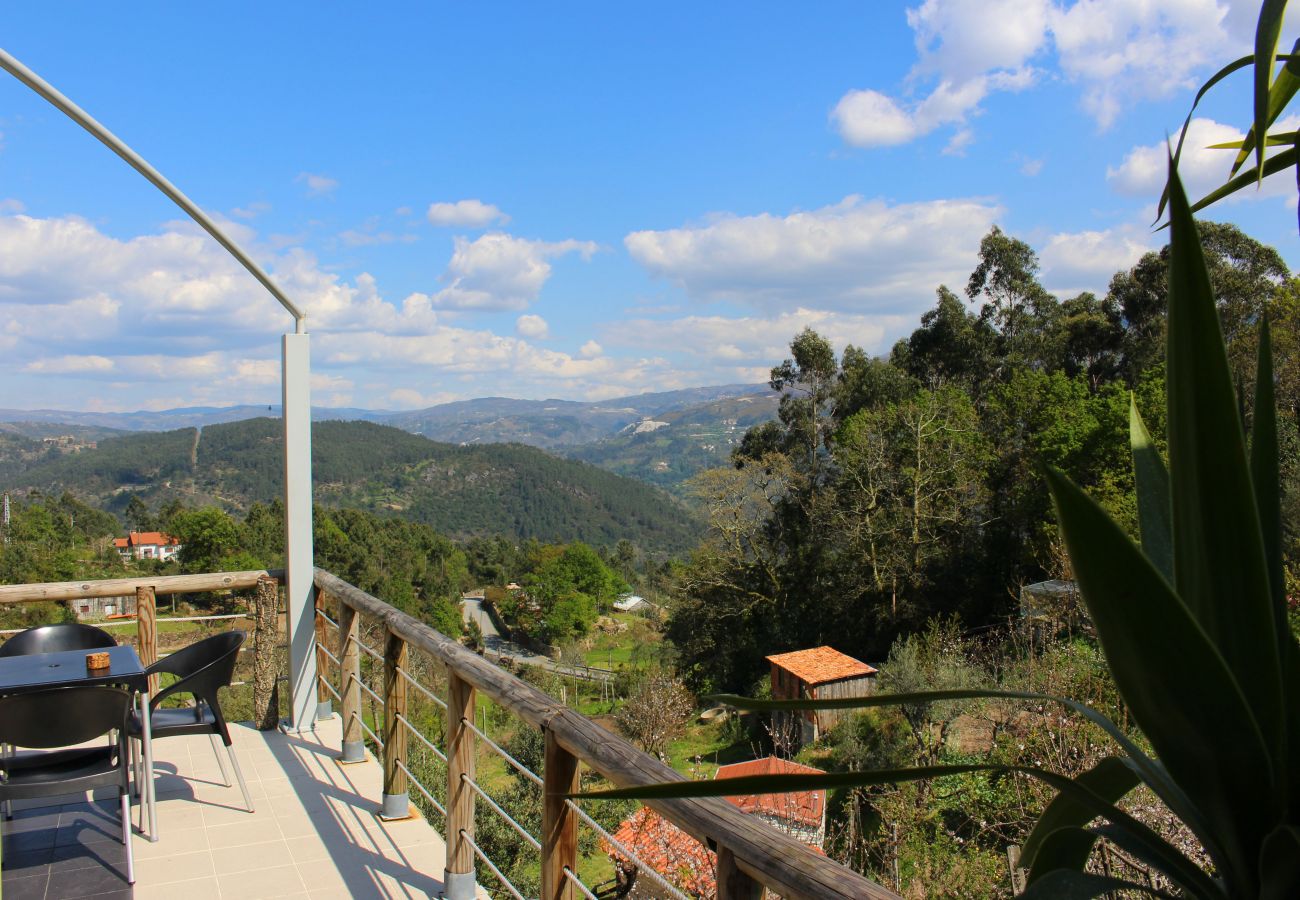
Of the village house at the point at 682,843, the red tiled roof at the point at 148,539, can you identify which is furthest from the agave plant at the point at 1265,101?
the red tiled roof at the point at 148,539

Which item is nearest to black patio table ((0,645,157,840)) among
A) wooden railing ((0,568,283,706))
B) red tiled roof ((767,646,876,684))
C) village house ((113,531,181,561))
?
wooden railing ((0,568,283,706))

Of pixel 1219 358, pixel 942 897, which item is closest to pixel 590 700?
pixel 942 897

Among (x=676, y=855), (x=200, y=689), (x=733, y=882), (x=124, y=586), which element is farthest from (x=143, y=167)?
(x=676, y=855)

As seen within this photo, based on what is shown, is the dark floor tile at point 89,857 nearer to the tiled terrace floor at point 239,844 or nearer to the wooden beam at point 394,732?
the tiled terrace floor at point 239,844

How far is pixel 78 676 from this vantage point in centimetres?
306

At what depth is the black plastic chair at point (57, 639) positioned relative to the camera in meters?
3.82

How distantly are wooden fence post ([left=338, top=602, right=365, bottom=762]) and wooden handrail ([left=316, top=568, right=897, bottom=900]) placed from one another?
141 cm

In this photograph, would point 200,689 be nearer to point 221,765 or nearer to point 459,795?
point 221,765

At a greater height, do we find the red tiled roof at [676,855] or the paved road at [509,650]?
the red tiled roof at [676,855]

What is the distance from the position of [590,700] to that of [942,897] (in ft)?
90.9

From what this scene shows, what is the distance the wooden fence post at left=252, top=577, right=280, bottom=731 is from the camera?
4.53 m

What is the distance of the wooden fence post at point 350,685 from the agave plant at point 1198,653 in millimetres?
3761

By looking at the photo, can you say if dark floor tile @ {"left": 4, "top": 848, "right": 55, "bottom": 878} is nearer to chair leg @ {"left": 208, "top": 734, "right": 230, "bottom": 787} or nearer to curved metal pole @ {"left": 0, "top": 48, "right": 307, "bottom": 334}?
Result: chair leg @ {"left": 208, "top": 734, "right": 230, "bottom": 787}

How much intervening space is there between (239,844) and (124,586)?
190cm
